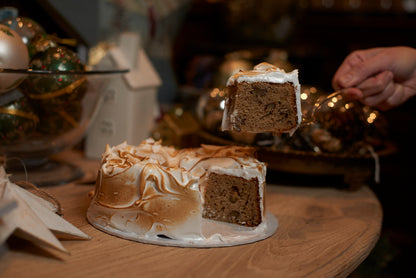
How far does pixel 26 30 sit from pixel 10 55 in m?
0.22

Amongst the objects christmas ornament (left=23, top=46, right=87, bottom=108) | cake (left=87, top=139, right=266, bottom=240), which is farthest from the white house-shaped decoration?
cake (left=87, top=139, right=266, bottom=240)

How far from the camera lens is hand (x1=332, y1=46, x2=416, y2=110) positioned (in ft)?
4.12

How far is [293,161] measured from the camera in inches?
51.8

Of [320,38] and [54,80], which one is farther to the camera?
[320,38]

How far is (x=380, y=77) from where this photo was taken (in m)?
1.26

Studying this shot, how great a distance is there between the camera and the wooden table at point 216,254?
2.44 feet

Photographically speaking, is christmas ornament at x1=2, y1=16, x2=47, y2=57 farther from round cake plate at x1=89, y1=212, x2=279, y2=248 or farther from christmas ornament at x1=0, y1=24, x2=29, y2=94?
round cake plate at x1=89, y1=212, x2=279, y2=248

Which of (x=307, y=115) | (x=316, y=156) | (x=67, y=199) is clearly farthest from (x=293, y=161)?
(x=67, y=199)

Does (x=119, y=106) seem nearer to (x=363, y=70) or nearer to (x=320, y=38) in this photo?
(x=363, y=70)

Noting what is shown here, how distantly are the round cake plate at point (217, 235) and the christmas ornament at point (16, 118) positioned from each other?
351 millimetres

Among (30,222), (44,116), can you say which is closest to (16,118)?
(44,116)

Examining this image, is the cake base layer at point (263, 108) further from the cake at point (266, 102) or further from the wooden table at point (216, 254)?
the wooden table at point (216, 254)

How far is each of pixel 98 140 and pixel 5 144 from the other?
446 millimetres

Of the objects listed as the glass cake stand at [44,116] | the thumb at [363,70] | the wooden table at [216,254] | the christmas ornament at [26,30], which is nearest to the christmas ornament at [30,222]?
the wooden table at [216,254]
